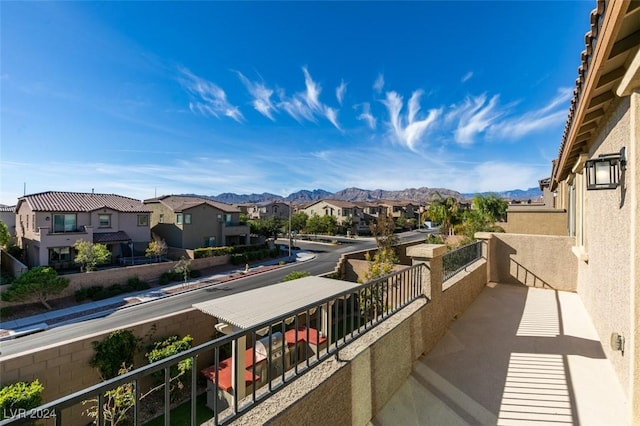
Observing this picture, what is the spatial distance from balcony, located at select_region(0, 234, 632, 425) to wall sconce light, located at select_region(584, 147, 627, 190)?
7.46ft

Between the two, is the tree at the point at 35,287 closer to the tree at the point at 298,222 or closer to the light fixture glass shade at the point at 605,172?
the light fixture glass shade at the point at 605,172

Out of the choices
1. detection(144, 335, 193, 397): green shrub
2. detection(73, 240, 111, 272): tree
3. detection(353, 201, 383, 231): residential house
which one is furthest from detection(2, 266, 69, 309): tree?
Result: detection(353, 201, 383, 231): residential house

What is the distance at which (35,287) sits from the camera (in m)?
15.4

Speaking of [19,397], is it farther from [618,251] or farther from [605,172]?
[605,172]

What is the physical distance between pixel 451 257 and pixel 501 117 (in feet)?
82.8

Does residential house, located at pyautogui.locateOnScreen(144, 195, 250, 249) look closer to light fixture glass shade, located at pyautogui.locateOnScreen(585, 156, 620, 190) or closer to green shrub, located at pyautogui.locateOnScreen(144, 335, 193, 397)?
green shrub, located at pyautogui.locateOnScreen(144, 335, 193, 397)

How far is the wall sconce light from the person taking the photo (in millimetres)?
3488

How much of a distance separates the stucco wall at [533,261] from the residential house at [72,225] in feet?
89.1

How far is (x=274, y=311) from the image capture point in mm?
6180

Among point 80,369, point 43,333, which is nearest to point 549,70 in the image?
point 80,369

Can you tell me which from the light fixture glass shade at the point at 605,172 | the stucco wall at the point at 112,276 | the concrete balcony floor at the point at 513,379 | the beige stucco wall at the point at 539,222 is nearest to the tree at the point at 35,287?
the stucco wall at the point at 112,276

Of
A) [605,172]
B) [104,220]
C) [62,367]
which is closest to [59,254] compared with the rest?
[104,220]

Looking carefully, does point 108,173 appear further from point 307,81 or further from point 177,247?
point 307,81

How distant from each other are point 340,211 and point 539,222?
41338 millimetres
